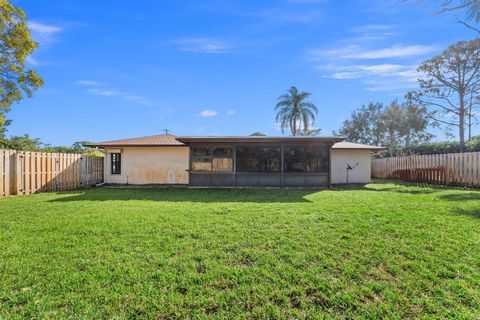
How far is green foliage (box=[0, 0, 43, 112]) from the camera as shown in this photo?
1056 centimetres

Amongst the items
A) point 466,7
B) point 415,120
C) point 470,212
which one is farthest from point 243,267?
point 415,120

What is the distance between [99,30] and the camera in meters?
11.4

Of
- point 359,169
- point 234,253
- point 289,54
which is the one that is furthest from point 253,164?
point 234,253

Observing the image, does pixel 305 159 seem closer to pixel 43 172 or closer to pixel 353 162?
pixel 353 162

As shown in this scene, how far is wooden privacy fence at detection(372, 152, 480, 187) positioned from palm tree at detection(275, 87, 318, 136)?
9.16 metres

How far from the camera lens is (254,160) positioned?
42.6ft

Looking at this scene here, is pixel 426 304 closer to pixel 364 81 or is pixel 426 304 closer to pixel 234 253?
pixel 234 253

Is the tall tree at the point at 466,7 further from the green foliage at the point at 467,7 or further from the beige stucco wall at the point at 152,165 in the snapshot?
the beige stucco wall at the point at 152,165

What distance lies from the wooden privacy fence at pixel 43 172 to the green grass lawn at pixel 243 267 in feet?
19.4

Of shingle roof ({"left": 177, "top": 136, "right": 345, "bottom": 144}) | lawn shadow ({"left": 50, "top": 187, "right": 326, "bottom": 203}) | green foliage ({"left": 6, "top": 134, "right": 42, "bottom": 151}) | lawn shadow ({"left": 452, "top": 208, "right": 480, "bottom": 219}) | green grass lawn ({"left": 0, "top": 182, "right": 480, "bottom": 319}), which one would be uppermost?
green foliage ({"left": 6, "top": 134, "right": 42, "bottom": 151})

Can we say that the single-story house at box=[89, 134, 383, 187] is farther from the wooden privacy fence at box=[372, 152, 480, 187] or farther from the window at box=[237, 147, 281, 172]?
the wooden privacy fence at box=[372, 152, 480, 187]

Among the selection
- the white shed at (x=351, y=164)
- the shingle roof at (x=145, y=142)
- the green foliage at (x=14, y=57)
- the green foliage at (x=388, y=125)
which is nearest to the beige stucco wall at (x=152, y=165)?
the shingle roof at (x=145, y=142)

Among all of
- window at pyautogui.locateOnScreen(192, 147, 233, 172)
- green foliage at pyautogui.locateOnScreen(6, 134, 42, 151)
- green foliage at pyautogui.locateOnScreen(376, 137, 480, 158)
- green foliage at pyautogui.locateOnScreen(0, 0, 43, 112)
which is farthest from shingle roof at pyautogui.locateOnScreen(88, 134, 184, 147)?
green foliage at pyautogui.locateOnScreen(376, 137, 480, 158)

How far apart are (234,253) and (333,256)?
145 cm
